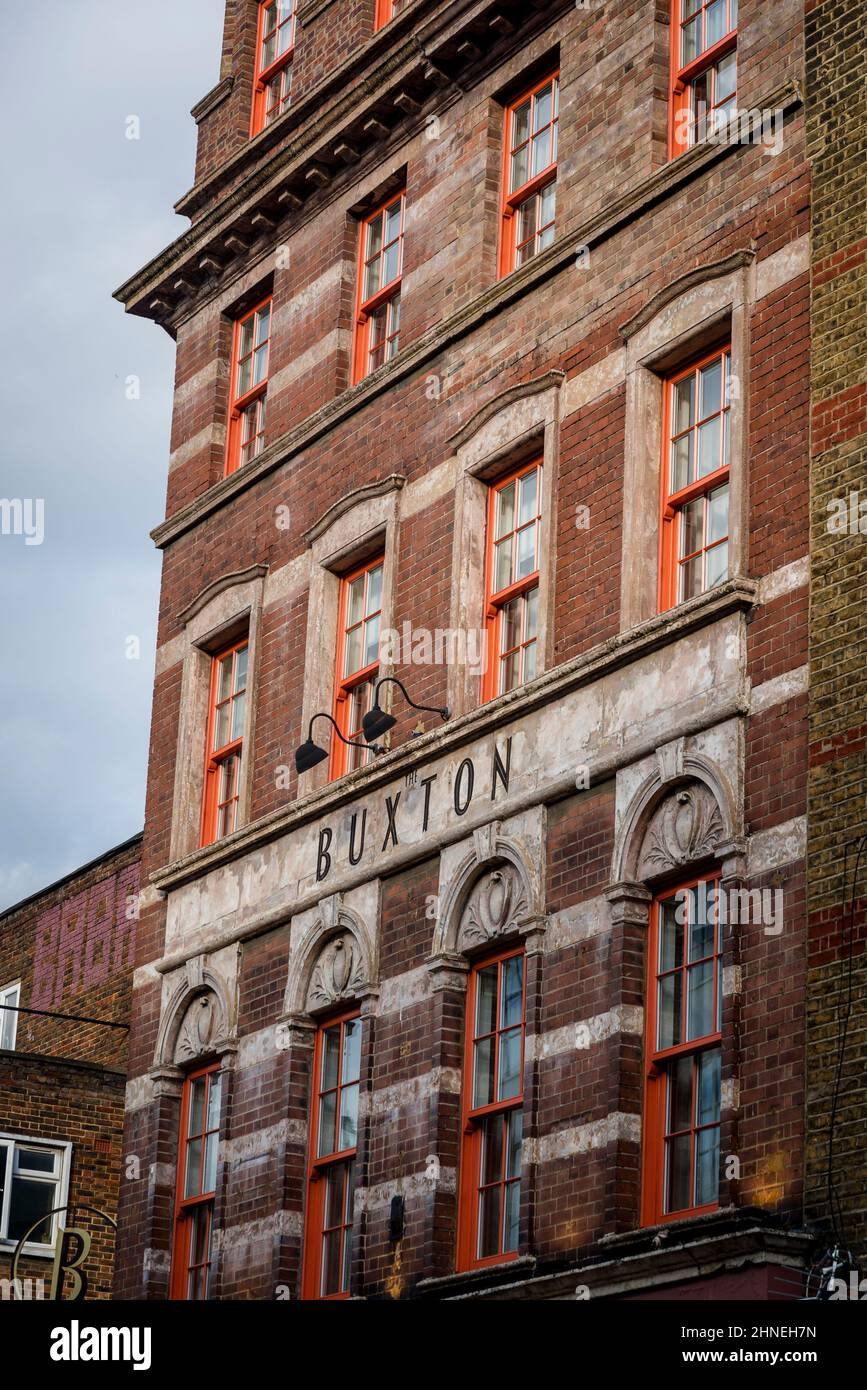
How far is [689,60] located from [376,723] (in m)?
6.19

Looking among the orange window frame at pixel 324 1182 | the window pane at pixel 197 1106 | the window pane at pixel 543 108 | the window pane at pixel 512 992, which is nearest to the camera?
the window pane at pixel 512 992

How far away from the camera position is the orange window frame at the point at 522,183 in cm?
2323

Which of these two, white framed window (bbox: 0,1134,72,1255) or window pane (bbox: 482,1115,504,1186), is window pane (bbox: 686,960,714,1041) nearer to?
window pane (bbox: 482,1115,504,1186)

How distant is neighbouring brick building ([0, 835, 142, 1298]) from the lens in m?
32.0

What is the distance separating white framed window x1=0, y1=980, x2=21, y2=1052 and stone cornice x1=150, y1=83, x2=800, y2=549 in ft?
40.6

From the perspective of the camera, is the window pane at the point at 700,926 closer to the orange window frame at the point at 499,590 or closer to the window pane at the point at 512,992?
the window pane at the point at 512,992

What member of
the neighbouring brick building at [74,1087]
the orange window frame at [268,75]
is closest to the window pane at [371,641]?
the orange window frame at [268,75]

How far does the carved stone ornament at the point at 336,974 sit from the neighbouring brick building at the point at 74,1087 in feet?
23.5

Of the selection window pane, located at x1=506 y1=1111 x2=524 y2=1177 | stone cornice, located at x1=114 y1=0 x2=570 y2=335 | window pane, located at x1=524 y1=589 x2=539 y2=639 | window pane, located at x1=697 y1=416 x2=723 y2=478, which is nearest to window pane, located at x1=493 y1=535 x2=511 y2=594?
window pane, located at x1=524 y1=589 x2=539 y2=639

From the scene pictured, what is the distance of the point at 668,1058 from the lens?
18656 millimetres

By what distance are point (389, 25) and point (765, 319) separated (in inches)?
292

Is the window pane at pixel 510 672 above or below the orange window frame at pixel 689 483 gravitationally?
below
